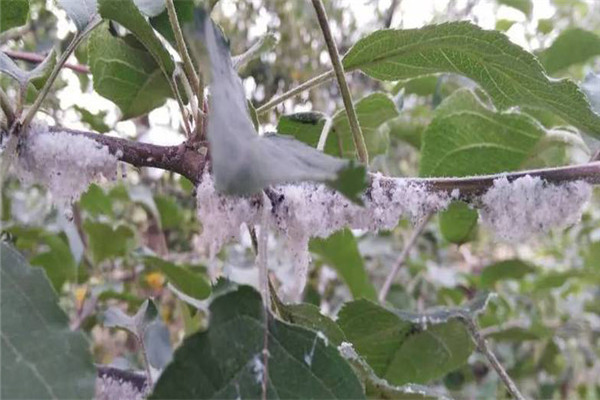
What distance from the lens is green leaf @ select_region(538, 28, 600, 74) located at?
882 millimetres

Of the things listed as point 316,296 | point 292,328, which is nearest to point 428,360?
point 292,328

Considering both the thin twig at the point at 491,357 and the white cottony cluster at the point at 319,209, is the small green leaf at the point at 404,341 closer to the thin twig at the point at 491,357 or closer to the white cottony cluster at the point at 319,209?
the thin twig at the point at 491,357

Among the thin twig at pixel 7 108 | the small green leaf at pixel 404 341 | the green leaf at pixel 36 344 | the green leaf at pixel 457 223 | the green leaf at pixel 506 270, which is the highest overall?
the green leaf at pixel 506 270

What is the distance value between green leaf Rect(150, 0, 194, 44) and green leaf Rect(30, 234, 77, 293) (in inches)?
22.4

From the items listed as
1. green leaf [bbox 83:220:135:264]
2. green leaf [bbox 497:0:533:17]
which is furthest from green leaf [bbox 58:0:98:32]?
green leaf [bbox 497:0:533:17]

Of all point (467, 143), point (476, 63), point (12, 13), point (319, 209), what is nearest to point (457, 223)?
point (467, 143)

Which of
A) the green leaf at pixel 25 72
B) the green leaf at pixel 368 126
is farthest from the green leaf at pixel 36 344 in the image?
the green leaf at pixel 368 126

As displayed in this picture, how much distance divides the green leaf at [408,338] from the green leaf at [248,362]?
25 cm

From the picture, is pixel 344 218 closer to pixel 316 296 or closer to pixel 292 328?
pixel 292 328

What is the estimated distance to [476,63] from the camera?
1.73 feet

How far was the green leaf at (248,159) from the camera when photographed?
26cm

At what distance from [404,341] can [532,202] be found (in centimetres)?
26

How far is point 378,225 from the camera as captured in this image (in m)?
0.45

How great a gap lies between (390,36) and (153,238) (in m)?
1.34
